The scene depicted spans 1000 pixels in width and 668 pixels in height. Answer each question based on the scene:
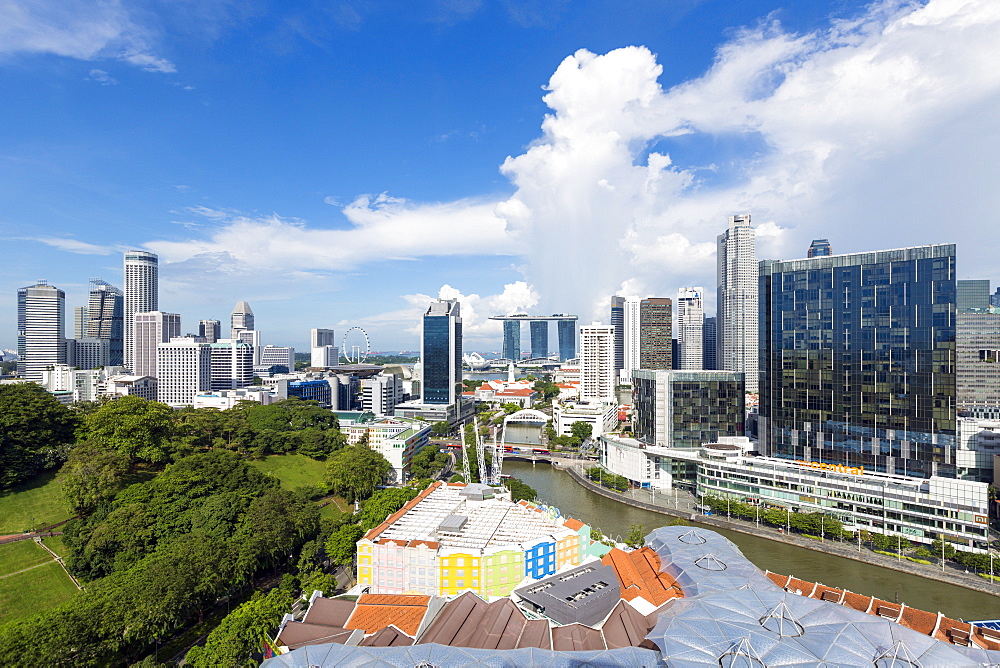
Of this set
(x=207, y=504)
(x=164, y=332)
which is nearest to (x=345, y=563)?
(x=207, y=504)

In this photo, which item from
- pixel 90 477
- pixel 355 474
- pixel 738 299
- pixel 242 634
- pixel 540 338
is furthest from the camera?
pixel 540 338

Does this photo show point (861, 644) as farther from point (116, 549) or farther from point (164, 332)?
point (164, 332)

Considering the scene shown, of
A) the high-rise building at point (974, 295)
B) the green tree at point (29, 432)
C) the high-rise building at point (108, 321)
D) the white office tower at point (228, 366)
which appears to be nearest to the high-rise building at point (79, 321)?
the high-rise building at point (108, 321)

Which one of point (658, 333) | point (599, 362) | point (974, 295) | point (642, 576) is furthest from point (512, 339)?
point (642, 576)

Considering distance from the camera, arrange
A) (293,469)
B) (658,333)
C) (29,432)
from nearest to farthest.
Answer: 1. (29,432)
2. (293,469)
3. (658,333)

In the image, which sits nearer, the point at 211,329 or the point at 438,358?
the point at 438,358

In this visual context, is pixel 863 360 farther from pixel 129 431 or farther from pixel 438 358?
pixel 438 358

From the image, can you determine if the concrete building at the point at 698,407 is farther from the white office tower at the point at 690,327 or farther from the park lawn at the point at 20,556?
the white office tower at the point at 690,327
